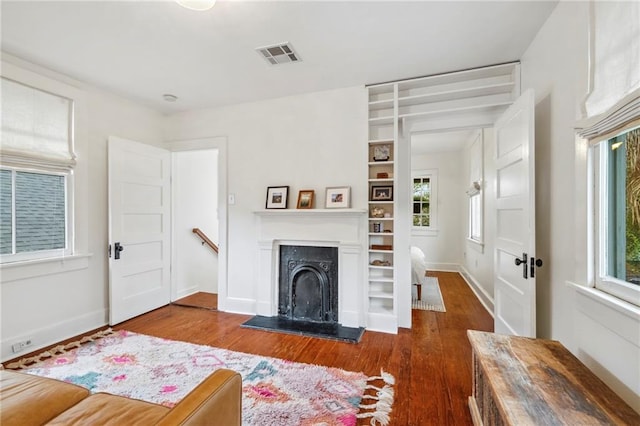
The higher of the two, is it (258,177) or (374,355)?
(258,177)

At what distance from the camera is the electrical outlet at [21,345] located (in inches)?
96.0

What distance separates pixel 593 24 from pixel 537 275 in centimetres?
162

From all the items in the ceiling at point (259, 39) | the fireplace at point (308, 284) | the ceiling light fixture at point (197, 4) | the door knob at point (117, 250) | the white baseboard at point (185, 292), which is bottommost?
the white baseboard at point (185, 292)

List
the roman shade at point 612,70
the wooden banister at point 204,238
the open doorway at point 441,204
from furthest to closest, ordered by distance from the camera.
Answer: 1. the open doorway at point 441,204
2. the wooden banister at point 204,238
3. the roman shade at point 612,70

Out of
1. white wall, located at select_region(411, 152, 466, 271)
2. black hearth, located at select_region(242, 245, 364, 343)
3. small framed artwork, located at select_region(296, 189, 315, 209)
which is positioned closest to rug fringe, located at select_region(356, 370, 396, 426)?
black hearth, located at select_region(242, 245, 364, 343)

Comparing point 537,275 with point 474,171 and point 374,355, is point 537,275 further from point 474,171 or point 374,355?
point 474,171

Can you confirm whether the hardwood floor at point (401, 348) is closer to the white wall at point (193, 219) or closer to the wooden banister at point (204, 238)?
the white wall at point (193, 219)

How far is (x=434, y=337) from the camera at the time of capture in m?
2.84

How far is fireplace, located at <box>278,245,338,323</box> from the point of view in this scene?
3.15m

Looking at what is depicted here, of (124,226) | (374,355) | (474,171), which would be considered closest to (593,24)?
(374,355)

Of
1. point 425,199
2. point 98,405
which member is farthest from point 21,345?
point 425,199

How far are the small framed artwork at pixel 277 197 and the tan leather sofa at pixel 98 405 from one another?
7.57 feet

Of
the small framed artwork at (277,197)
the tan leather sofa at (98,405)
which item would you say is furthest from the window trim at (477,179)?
the tan leather sofa at (98,405)

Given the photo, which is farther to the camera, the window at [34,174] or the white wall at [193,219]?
the white wall at [193,219]
